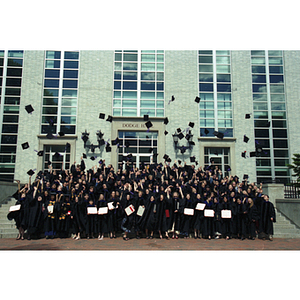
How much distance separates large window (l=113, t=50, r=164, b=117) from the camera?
17766 millimetres

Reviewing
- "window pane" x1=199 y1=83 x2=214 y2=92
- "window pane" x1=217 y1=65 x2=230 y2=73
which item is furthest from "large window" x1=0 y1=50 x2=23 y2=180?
"window pane" x1=217 y1=65 x2=230 y2=73

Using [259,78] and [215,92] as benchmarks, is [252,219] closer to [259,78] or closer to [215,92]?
[215,92]

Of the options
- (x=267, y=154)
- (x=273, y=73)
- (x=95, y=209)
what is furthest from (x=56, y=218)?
(x=273, y=73)

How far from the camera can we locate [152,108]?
17797 mm

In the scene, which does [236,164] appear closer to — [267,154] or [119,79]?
[267,154]

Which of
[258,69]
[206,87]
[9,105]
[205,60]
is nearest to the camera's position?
[9,105]

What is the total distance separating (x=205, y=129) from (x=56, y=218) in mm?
10799

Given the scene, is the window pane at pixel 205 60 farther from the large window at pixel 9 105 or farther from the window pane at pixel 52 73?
the large window at pixel 9 105

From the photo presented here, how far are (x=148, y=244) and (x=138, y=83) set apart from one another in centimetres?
1178

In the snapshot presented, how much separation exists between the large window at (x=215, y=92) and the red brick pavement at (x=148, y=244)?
9.27 meters

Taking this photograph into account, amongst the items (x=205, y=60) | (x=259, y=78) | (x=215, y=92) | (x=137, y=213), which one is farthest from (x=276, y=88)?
(x=137, y=213)

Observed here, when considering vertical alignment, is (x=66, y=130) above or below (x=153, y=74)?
below

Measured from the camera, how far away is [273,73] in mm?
18266

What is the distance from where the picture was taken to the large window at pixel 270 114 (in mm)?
17391
